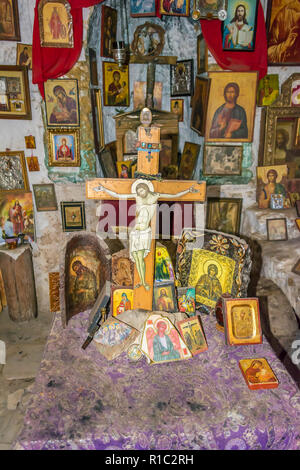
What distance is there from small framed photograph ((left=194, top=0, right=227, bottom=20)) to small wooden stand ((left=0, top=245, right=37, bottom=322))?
4.67 meters

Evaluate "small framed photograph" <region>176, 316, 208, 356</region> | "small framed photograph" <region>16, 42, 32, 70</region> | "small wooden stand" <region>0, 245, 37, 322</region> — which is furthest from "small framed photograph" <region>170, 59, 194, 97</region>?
"small framed photograph" <region>176, 316, 208, 356</region>

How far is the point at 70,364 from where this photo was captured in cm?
296

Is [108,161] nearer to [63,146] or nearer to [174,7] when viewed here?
[63,146]

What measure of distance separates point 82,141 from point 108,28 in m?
2.24

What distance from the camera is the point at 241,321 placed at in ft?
10.4

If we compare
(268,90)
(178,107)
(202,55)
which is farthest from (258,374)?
(178,107)

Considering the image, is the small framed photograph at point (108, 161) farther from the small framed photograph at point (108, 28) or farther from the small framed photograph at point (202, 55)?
the small framed photograph at point (202, 55)

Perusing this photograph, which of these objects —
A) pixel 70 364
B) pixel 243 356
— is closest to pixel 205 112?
pixel 243 356

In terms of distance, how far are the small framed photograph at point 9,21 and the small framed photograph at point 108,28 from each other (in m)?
1.47

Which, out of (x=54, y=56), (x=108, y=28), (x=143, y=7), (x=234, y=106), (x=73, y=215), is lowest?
(x=73, y=215)

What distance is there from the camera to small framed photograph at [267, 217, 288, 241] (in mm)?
5863

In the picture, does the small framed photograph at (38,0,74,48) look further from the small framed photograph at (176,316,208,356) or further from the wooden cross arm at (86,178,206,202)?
the small framed photograph at (176,316,208,356)

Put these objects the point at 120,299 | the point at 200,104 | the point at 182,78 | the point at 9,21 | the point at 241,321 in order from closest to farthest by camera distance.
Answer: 1. the point at 241,321
2. the point at 120,299
3. the point at 9,21
4. the point at 200,104
5. the point at 182,78

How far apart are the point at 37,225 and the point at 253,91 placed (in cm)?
438
